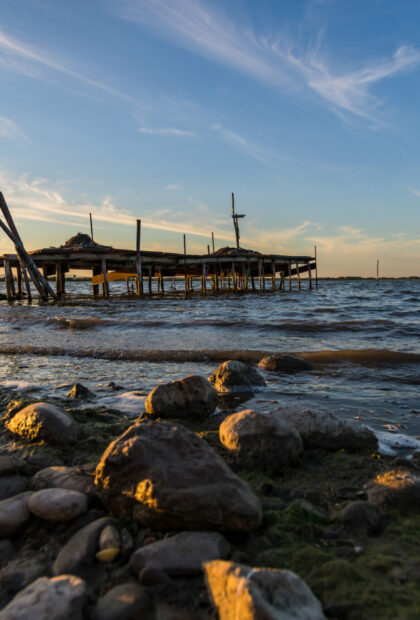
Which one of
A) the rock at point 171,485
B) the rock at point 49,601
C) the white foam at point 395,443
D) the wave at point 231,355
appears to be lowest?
the wave at point 231,355

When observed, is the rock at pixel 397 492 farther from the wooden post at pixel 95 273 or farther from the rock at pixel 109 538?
the wooden post at pixel 95 273

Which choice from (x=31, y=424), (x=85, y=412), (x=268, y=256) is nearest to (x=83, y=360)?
(x=85, y=412)

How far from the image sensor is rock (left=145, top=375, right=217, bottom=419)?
3453 millimetres

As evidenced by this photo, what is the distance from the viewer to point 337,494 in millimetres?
2025

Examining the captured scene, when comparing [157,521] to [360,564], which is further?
[157,521]

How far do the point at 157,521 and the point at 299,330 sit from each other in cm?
846

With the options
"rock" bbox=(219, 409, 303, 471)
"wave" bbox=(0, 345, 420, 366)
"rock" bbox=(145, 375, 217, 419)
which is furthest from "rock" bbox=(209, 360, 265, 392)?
"rock" bbox=(219, 409, 303, 471)

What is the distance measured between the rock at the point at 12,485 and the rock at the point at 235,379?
2535 millimetres

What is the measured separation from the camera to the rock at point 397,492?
188cm

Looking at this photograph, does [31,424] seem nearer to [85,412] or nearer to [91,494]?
[85,412]

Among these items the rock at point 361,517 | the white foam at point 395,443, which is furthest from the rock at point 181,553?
the white foam at point 395,443

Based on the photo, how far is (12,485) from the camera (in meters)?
2.02

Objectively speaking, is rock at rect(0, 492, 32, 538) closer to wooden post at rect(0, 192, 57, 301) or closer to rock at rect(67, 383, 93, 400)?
rock at rect(67, 383, 93, 400)

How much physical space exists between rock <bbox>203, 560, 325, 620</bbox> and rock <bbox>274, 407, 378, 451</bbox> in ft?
4.92
